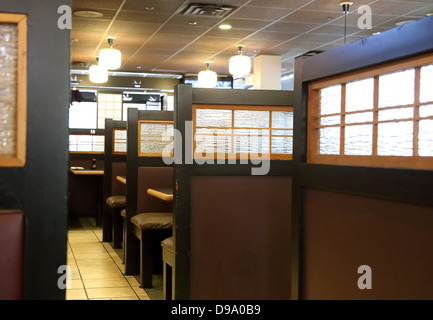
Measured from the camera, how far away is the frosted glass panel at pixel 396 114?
1.96 m

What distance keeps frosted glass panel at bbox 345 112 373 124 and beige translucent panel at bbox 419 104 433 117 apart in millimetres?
282

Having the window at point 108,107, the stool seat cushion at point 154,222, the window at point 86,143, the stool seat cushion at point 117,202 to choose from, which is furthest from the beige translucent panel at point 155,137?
the window at point 108,107

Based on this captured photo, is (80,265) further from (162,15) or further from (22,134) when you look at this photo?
(22,134)

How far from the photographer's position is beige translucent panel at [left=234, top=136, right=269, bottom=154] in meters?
3.51

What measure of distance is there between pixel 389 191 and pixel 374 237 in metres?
0.25

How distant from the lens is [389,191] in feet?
6.37

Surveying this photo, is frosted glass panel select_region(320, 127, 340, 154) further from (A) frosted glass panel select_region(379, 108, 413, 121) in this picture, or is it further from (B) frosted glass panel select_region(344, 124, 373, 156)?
(A) frosted glass panel select_region(379, 108, 413, 121)

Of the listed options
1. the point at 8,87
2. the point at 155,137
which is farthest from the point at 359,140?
the point at 155,137

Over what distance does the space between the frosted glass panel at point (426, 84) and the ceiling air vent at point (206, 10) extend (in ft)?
17.7

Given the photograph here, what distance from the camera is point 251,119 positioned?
355 centimetres

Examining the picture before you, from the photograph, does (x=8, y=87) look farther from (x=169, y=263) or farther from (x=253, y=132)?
(x=169, y=263)

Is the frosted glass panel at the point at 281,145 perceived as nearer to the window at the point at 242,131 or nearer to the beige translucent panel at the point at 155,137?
the window at the point at 242,131

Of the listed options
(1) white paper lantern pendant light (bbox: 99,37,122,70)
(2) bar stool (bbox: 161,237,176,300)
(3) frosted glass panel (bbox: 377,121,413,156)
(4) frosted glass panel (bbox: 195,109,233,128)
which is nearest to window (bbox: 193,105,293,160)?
(4) frosted glass panel (bbox: 195,109,233,128)

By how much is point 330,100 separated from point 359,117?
0.22 metres
